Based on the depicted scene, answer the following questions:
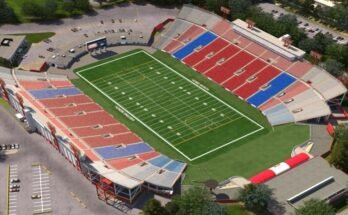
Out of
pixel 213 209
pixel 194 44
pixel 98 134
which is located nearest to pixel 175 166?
pixel 213 209

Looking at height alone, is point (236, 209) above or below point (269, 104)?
below

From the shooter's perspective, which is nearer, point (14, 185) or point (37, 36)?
point (14, 185)

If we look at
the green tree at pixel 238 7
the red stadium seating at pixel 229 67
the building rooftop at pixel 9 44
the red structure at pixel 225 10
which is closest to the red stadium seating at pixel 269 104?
the red stadium seating at pixel 229 67

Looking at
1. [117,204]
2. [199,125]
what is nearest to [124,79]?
[199,125]

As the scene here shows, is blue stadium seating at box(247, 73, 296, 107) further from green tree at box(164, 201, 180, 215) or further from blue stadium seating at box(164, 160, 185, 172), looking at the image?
green tree at box(164, 201, 180, 215)

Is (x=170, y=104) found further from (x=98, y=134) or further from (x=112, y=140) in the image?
(x=98, y=134)

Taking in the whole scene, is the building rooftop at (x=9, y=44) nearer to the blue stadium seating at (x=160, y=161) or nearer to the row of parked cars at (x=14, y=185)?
the row of parked cars at (x=14, y=185)
